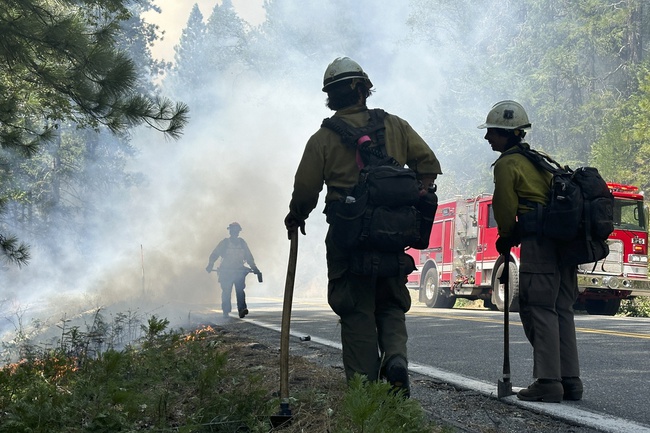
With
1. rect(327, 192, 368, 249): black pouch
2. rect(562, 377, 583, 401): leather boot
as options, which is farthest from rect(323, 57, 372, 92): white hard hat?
rect(562, 377, 583, 401): leather boot

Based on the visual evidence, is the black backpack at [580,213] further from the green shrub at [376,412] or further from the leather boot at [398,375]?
the green shrub at [376,412]

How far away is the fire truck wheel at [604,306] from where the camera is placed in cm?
1766

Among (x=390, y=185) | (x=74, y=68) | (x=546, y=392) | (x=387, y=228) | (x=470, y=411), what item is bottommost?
(x=470, y=411)

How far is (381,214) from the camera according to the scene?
4.26 metres

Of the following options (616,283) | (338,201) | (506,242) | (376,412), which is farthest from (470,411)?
(616,283)

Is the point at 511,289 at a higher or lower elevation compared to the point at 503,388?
higher

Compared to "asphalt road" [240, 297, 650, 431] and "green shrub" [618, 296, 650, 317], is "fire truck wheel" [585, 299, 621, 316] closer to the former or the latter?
"green shrub" [618, 296, 650, 317]

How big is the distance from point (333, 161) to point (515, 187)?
139 centimetres

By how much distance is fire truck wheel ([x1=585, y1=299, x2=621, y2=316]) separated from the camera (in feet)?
57.9

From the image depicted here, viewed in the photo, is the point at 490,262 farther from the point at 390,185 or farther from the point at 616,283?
the point at 390,185

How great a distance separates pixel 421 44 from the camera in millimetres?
38750

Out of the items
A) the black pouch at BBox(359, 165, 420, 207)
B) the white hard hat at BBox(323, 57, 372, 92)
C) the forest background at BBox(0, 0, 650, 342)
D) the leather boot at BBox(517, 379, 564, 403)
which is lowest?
the leather boot at BBox(517, 379, 564, 403)

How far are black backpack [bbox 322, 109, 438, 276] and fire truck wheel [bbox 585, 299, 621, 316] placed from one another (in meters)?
14.4

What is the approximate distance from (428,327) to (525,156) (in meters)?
6.66
